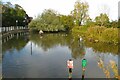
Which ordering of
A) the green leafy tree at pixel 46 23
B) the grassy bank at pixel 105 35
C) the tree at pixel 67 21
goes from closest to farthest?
the grassy bank at pixel 105 35 < the green leafy tree at pixel 46 23 < the tree at pixel 67 21

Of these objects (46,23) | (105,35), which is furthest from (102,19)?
(105,35)

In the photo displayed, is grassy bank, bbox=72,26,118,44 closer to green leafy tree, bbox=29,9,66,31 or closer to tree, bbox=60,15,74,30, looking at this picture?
green leafy tree, bbox=29,9,66,31

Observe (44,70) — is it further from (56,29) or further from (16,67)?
(56,29)

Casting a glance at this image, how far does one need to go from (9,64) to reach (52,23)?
60793 millimetres

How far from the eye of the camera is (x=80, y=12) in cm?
9394

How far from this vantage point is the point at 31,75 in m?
19.5

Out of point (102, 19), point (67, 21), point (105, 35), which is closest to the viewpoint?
point (105, 35)

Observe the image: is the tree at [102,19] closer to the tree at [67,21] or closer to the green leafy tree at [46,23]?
the tree at [67,21]

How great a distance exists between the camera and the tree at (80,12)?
93719 millimetres

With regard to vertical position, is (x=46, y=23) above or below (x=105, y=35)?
above

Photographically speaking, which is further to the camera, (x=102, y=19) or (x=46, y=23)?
(x=102, y=19)

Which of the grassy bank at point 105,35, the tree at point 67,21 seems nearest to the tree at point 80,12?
the tree at point 67,21

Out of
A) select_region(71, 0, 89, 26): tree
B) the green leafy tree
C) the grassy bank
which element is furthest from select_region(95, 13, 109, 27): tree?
the grassy bank

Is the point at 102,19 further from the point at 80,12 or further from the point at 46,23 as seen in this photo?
the point at 46,23
